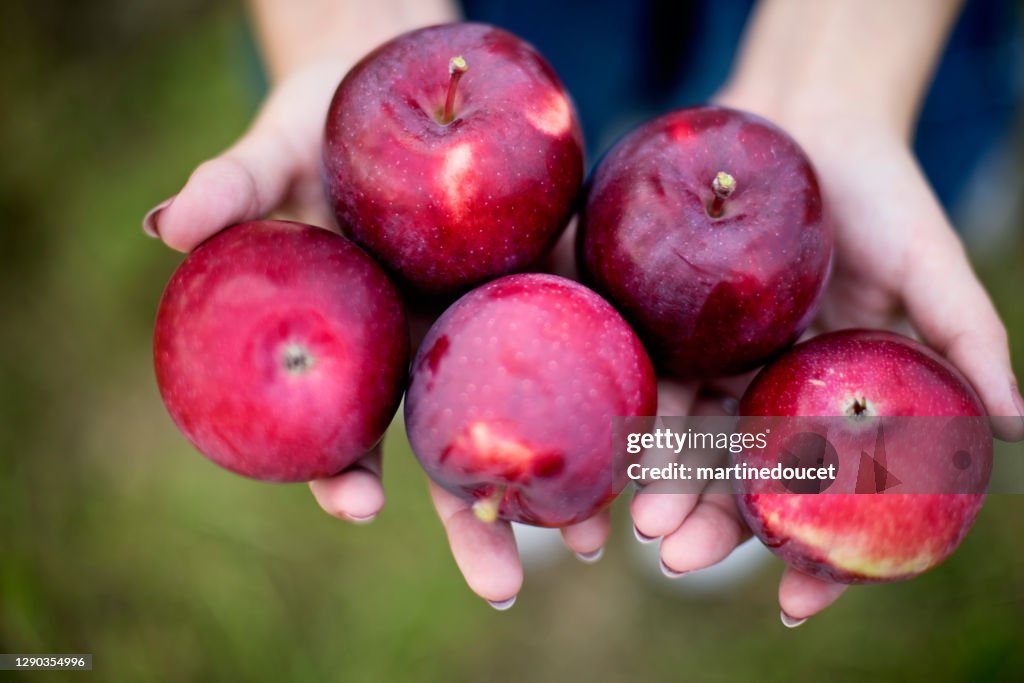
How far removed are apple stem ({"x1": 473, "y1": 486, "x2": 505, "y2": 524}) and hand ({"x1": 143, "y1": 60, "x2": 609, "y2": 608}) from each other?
0.13 metres

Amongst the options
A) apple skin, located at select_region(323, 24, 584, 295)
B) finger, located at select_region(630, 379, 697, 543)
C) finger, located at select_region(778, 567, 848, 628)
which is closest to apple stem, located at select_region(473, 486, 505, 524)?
finger, located at select_region(630, 379, 697, 543)

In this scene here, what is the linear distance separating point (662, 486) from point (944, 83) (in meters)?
1.29

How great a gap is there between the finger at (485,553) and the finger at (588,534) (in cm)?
12

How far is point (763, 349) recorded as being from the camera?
1325 mm

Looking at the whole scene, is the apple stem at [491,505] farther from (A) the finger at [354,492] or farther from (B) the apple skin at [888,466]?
(B) the apple skin at [888,466]

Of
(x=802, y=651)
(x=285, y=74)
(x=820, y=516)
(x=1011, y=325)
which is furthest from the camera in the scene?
(x=1011, y=325)

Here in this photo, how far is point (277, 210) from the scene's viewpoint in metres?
1.51

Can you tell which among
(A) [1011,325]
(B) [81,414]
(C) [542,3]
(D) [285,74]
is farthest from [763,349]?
(B) [81,414]

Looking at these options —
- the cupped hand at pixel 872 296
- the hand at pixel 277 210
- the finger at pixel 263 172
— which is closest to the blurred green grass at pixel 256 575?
the finger at pixel 263 172

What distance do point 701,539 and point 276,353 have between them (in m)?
0.70

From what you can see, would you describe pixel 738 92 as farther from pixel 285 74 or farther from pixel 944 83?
pixel 285 74

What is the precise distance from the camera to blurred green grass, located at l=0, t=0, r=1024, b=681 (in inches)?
84.0

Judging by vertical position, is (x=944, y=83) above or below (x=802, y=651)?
above

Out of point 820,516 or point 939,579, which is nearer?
point 820,516
